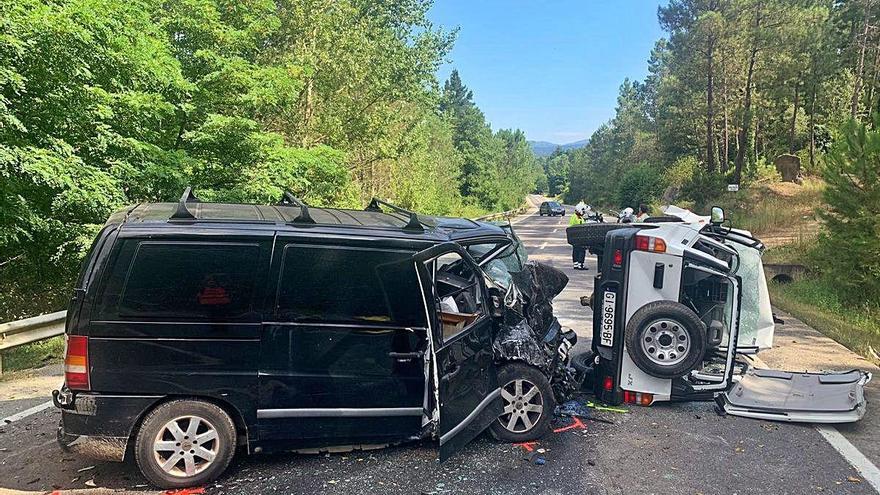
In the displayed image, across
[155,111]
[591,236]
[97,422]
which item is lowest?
[97,422]

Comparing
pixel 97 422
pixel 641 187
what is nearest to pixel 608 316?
pixel 97 422

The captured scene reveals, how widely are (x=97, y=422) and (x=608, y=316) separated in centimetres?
433

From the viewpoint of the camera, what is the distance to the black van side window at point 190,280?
3871 mm

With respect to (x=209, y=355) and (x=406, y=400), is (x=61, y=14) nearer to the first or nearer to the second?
(x=209, y=355)

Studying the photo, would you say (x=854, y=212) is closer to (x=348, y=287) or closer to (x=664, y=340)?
(x=664, y=340)

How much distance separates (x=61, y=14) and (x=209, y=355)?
6157mm

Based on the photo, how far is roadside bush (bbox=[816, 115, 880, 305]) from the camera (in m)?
10.4

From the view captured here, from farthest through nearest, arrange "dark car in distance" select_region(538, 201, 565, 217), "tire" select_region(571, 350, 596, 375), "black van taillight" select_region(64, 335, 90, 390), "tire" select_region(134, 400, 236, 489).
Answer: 1. "dark car in distance" select_region(538, 201, 565, 217)
2. "tire" select_region(571, 350, 596, 375)
3. "tire" select_region(134, 400, 236, 489)
4. "black van taillight" select_region(64, 335, 90, 390)

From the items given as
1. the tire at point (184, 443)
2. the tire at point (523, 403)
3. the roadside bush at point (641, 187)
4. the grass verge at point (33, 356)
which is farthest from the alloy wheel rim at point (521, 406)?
the roadside bush at point (641, 187)

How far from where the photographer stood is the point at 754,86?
34312 millimetres

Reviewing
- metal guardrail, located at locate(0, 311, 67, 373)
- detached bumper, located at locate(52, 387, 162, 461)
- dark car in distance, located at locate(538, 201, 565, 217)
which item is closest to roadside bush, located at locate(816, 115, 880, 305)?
detached bumper, located at locate(52, 387, 162, 461)

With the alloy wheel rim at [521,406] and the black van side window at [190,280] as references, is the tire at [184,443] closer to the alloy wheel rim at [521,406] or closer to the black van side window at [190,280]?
the black van side window at [190,280]

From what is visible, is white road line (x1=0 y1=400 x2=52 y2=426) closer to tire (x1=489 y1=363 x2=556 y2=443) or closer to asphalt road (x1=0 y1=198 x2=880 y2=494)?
asphalt road (x1=0 y1=198 x2=880 y2=494)

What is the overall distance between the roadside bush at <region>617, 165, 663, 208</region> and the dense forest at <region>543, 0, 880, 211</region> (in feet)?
0.35
